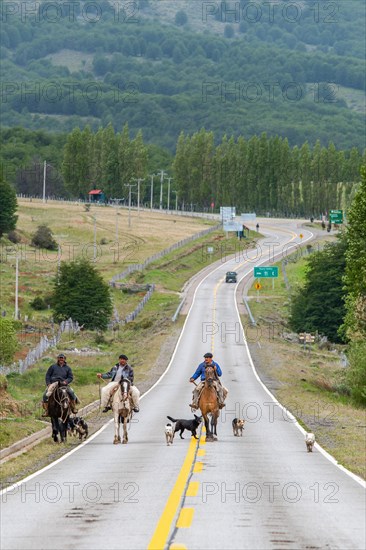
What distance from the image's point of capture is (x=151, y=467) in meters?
23.1

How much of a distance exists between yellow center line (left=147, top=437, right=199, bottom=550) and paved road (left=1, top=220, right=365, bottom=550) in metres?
0.02

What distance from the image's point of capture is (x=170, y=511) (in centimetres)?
1655

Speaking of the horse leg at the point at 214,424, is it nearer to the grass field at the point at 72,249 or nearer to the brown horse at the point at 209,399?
the brown horse at the point at 209,399

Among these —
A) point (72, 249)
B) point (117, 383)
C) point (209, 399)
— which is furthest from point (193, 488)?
point (72, 249)

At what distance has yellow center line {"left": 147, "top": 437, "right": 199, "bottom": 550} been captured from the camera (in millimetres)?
A: 14062

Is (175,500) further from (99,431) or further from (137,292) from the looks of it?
(137,292)

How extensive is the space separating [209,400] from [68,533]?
14931 millimetres

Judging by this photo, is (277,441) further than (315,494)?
Yes

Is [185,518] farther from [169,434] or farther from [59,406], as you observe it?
[59,406]

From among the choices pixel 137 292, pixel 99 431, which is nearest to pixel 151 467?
pixel 99 431

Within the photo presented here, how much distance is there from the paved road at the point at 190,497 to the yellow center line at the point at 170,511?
0.05 feet

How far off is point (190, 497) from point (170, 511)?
1.63 metres

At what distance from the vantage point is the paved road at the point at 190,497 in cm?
1449

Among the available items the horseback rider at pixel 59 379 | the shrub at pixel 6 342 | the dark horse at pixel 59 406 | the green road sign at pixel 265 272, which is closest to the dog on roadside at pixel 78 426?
the dark horse at pixel 59 406
